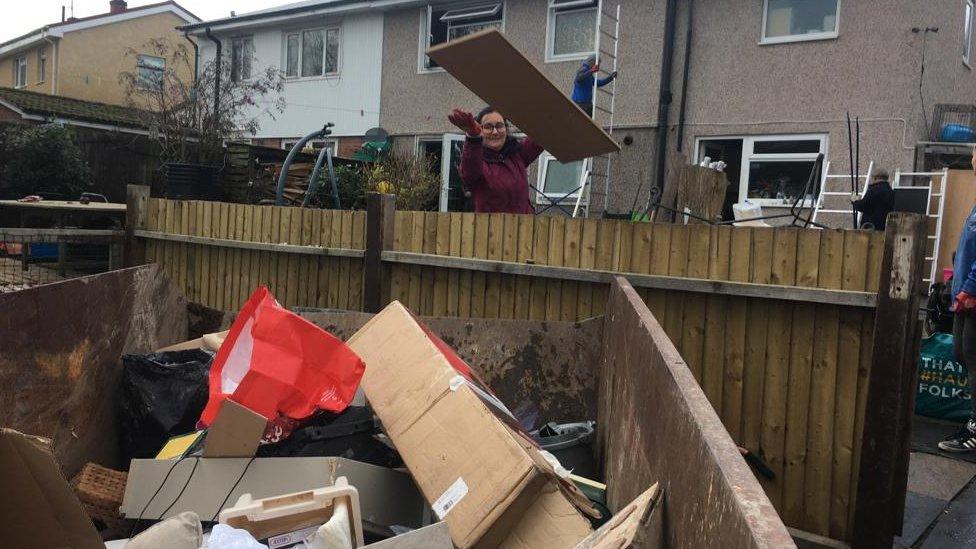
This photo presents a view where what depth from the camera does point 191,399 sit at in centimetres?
361

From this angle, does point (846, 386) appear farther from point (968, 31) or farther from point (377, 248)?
point (968, 31)

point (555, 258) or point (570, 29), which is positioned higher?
point (570, 29)

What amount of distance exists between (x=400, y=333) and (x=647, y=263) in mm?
1551

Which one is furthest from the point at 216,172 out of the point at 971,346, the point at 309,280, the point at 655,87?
the point at 971,346

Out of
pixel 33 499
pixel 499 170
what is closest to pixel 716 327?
pixel 499 170

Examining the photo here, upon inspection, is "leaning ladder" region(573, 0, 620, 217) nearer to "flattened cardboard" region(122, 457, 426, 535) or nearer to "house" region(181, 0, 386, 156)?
"house" region(181, 0, 386, 156)

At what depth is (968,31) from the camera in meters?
13.2

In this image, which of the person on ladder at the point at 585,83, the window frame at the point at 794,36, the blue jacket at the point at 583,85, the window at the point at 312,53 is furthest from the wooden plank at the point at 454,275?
the window at the point at 312,53

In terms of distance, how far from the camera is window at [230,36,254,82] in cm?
1841

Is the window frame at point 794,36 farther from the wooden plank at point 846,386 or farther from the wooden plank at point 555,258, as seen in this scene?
the wooden plank at point 846,386

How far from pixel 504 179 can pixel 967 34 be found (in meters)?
11.9

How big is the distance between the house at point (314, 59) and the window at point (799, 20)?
765 centimetres

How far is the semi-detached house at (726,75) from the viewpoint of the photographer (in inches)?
423

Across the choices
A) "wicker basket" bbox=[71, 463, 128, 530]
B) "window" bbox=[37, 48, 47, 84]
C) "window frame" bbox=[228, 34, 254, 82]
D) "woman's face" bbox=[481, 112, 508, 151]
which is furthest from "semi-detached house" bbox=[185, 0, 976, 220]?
"window" bbox=[37, 48, 47, 84]
